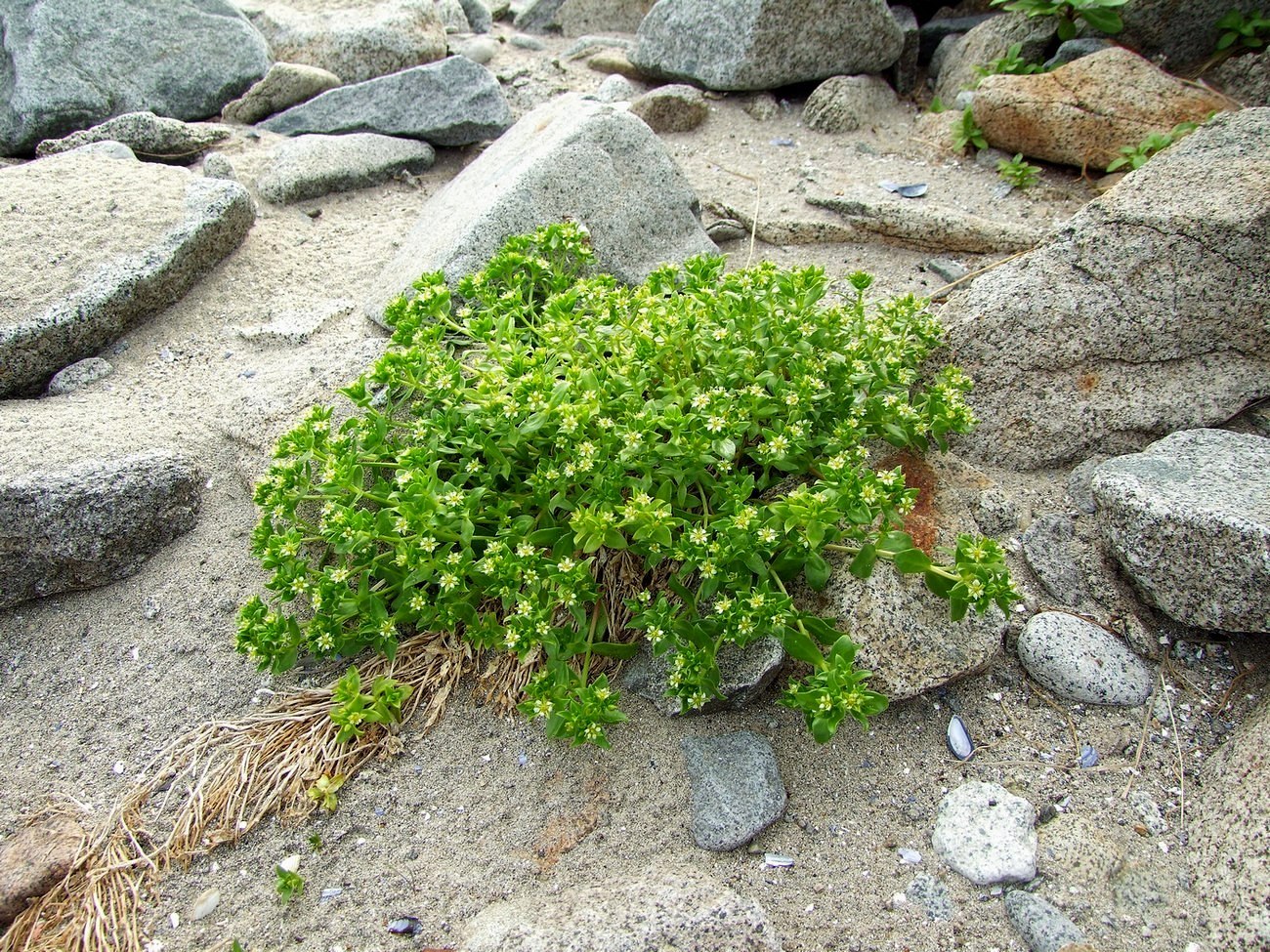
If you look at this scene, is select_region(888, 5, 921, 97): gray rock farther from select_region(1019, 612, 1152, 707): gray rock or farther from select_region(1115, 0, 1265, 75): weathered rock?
select_region(1019, 612, 1152, 707): gray rock

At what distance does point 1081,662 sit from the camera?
338cm

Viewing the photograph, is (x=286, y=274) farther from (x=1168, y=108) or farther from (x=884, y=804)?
(x=1168, y=108)

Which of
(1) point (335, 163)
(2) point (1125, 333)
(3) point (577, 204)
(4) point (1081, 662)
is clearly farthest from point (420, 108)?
(4) point (1081, 662)

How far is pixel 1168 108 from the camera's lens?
5.23 m

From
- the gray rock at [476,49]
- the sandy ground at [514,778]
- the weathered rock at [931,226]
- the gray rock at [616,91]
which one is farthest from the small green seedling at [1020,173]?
the gray rock at [476,49]

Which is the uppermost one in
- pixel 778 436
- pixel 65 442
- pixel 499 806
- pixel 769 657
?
pixel 778 436

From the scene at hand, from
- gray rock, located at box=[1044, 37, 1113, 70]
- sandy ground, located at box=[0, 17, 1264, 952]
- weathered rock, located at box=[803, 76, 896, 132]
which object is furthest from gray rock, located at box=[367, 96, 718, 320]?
gray rock, located at box=[1044, 37, 1113, 70]

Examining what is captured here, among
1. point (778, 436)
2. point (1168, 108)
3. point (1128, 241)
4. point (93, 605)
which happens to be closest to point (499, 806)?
point (778, 436)

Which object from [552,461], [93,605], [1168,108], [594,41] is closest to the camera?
[552,461]

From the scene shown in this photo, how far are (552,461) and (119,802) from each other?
194 centimetres

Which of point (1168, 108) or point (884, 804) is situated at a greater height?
point (1168, 108)

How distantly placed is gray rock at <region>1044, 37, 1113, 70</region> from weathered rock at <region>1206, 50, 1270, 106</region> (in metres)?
0.68

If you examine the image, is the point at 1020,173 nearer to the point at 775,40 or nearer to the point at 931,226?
the point at 931,226

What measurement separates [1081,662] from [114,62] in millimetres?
7076
